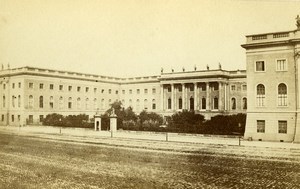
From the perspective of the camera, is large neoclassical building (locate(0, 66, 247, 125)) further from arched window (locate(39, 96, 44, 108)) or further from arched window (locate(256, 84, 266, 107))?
arched window (locate(256, 84, 266, 107))

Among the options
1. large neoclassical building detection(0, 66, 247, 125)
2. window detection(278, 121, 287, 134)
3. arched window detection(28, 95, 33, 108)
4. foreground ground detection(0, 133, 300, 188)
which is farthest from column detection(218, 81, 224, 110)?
foreground ground detection(0, 133, 300, 188)

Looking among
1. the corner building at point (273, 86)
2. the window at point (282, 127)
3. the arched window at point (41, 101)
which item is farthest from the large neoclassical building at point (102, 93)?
the window at point (282, 127)

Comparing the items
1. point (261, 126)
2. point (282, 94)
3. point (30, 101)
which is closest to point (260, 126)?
point (261, 126)

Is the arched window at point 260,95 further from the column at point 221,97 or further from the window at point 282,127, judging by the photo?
the column at point 221,97

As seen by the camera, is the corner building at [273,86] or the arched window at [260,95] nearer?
the corner building at [273,86]

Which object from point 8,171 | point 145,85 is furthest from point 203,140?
point 145,85

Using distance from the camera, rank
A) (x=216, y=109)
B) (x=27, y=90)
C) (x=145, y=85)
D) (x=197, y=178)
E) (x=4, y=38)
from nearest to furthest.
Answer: (x=197, y=178) → (x=4, y=38) → (x=27, y=90) → (x=216, y=109) → (x=145, y=85)

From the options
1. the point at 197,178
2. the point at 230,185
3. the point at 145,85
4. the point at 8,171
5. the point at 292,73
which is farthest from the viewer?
the point at 145,85

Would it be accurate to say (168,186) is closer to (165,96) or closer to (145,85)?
(165,96)
